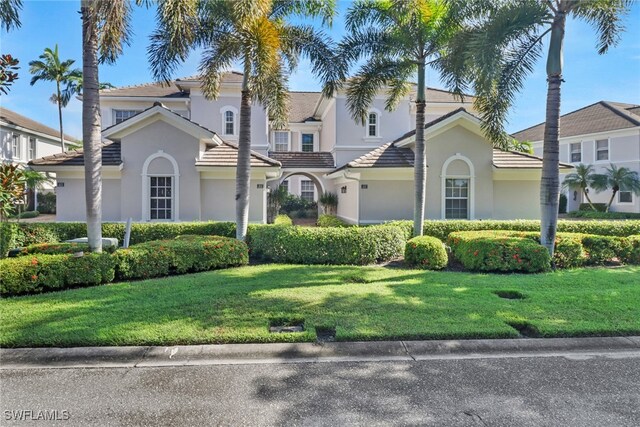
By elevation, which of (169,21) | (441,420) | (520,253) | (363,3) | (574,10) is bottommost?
(441,420)

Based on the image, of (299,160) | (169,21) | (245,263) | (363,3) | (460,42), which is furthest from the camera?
(299,160)

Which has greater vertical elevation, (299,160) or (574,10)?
A: (574,10)

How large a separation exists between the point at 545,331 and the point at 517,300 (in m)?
1.78

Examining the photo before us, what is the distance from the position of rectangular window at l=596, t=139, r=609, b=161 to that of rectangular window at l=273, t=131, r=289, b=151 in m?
23.4

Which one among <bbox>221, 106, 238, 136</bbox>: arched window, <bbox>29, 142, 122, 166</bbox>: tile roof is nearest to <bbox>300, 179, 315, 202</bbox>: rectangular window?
<bbox>221, 106, 238, 136</bbox>: arched window

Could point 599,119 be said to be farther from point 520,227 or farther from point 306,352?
point 306,352

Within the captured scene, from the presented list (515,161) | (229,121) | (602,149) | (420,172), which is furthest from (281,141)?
(602,149)

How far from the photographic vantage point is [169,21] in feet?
32.7

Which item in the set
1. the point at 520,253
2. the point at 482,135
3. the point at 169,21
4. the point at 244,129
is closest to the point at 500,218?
Answer: the point at 482,135

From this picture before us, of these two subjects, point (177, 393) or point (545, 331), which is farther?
point (545, 331)

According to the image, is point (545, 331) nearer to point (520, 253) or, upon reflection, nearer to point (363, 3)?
point (520, 253)

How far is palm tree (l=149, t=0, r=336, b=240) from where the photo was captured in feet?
35.8

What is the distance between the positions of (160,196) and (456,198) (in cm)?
1238

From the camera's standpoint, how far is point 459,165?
1709 cm
